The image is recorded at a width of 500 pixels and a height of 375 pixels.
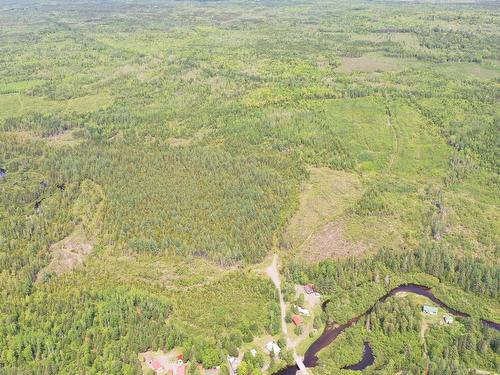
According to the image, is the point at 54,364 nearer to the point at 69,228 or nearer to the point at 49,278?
the point at 49,278

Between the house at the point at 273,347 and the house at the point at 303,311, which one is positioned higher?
the house at the point at 303,311

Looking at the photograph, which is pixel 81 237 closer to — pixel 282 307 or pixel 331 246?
pixel 282 307

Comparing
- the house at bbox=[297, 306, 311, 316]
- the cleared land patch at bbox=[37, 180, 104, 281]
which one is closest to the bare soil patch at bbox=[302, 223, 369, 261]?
the house at bbox=[297, 306, 311, 316]

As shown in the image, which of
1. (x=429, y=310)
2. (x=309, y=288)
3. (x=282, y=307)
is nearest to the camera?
(x=429, y=310)

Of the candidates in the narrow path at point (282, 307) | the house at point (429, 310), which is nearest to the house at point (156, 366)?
the narrow path at point (282, 307)

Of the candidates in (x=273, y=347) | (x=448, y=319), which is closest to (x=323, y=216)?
(x=448, y=319)

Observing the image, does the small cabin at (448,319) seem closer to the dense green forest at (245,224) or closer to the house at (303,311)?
the dense green forest at (245,224)
